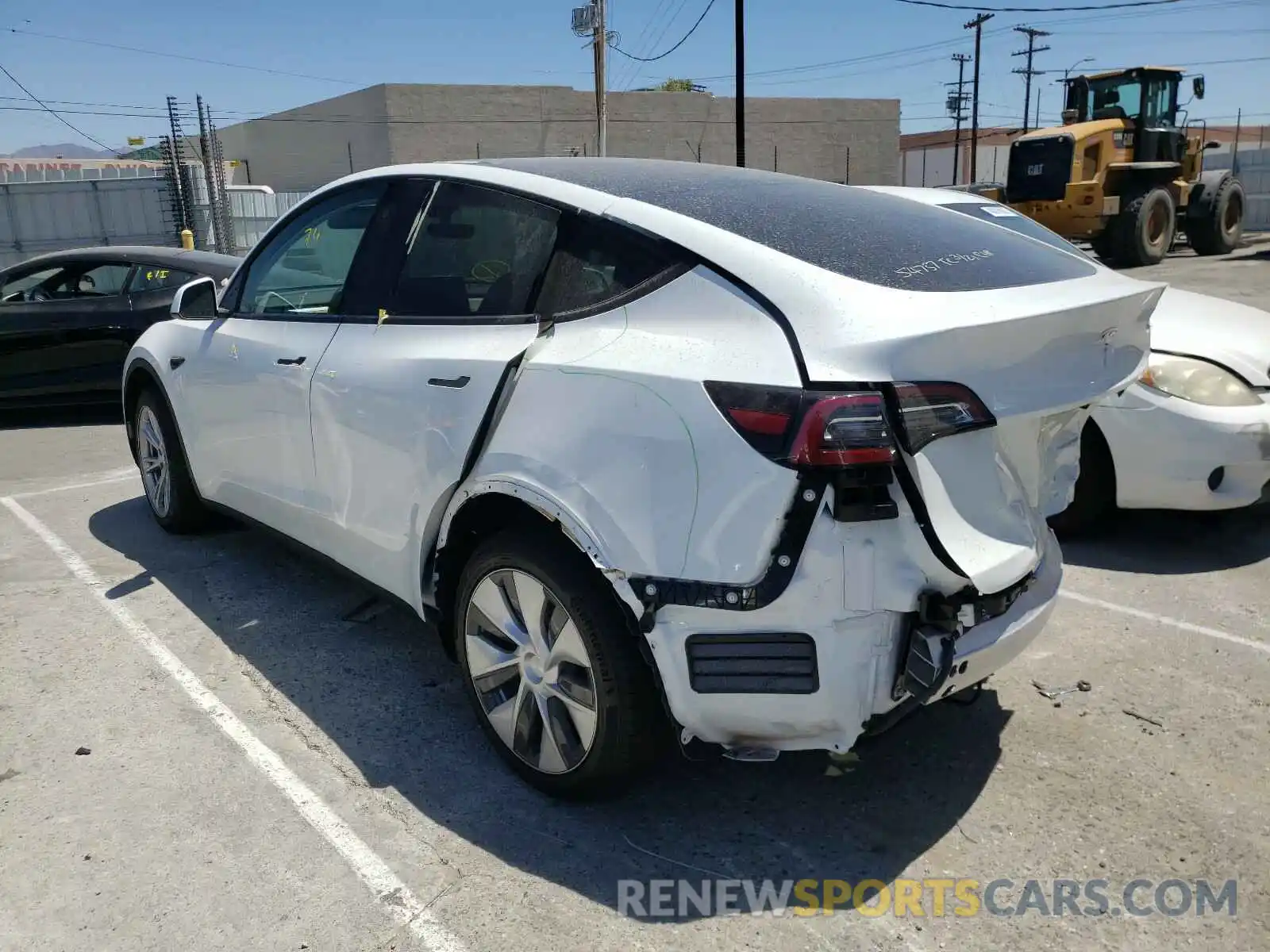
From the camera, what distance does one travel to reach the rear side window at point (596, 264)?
270cm

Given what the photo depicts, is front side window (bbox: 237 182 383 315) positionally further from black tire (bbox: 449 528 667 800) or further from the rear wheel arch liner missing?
black tire (bbox: 449 528 667 800)

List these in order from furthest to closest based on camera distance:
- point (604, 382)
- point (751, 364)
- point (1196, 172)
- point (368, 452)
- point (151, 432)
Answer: point (1196, 172) < point (151, 432) < point (368, 452) < point (604, 382) < point (751, 364)

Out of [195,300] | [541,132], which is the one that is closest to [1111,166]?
[195,300]

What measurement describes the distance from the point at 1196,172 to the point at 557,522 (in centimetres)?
2310

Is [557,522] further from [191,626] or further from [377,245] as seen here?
[191,626]

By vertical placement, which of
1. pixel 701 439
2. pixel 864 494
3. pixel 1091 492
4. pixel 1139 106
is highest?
pixel 1139 106

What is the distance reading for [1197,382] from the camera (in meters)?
4.57

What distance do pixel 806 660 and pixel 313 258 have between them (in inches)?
104

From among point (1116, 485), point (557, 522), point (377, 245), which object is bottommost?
point (1116, 485)

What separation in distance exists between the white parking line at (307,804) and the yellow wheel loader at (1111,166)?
17.9 meters

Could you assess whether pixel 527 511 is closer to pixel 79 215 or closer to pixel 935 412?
pixel 935 412

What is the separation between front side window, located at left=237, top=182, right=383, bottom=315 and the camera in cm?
371

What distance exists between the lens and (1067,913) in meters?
2.48

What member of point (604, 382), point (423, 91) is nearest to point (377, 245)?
point (604, 382)
